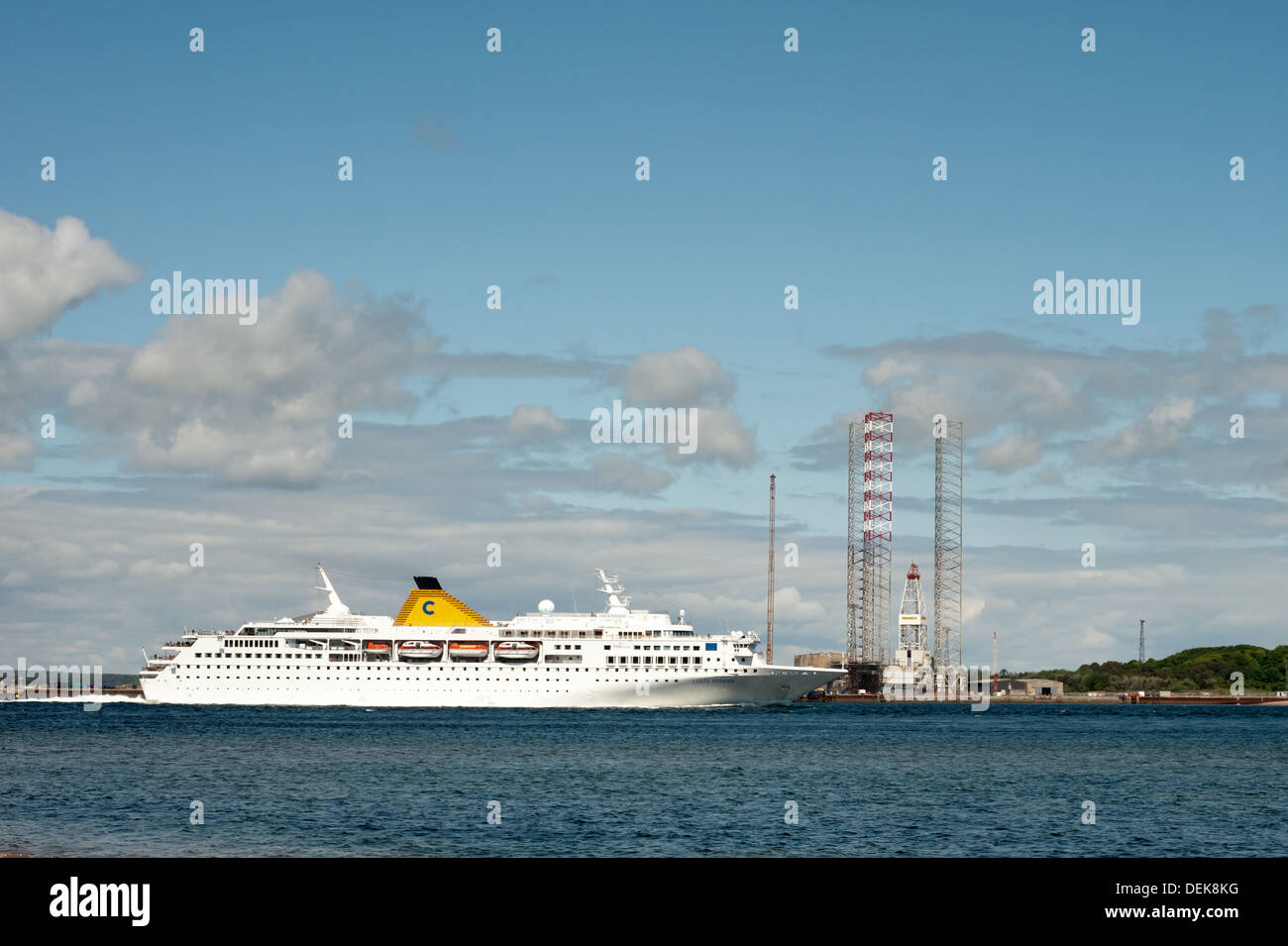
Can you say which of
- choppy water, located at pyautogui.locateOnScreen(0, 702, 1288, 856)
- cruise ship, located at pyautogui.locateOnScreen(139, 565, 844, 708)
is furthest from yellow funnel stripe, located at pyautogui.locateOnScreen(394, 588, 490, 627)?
choppy water, located at pyautogui.locateOnScreen(0, 702, 1288, 856)

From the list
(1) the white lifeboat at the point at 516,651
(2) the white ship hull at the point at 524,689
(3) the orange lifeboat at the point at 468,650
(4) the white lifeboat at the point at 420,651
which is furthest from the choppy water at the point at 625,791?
(4) the white lifeboat at the point at 420,651

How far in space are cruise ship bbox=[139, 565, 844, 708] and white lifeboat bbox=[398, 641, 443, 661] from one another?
104 millimetres

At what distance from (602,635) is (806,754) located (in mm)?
50643

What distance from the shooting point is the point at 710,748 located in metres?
71.4

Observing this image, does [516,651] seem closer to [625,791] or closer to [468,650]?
[468,650]

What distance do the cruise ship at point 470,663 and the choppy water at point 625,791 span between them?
2191 centimetres

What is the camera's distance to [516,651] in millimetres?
120562

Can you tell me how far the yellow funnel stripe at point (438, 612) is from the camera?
12338cm

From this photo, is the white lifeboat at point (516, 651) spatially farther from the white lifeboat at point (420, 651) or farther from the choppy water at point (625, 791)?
the choppy water at point (625, 791)

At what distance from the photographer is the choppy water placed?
36.0 m

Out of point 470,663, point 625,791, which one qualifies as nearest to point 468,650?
point 470,663

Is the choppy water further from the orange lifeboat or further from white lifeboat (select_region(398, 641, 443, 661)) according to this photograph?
white lifeboat (select_region(398, 641, 443, 661))
